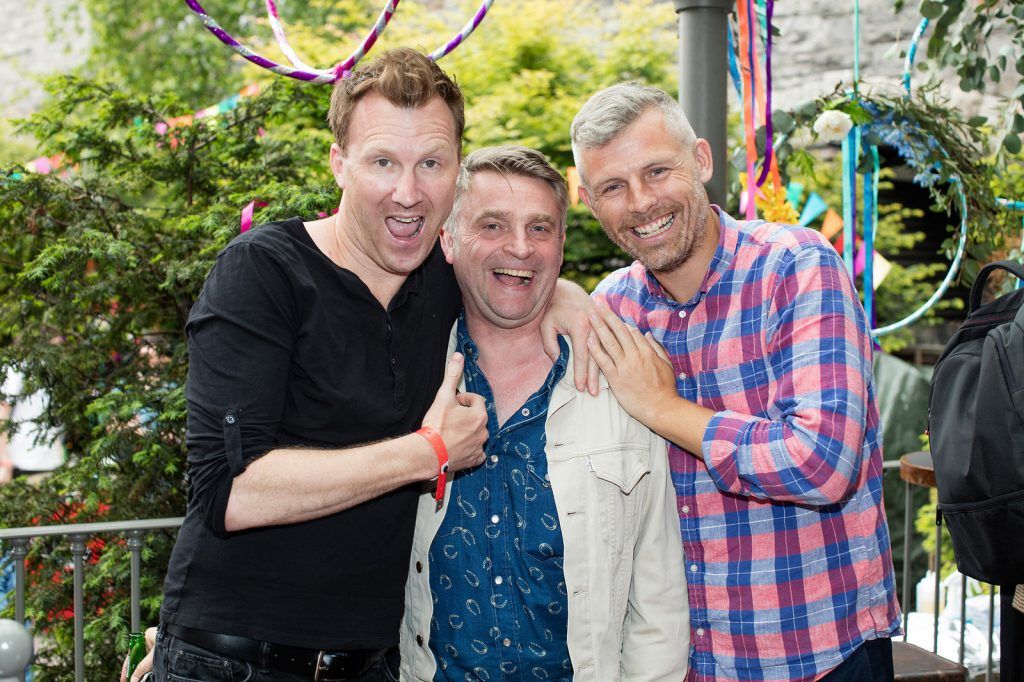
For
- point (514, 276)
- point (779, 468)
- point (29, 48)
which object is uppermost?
point (29, 48)

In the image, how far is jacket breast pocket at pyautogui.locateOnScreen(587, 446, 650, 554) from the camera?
1782 millimetres

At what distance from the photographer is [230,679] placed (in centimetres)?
165

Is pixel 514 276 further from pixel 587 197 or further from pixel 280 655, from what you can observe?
pixel 280 655

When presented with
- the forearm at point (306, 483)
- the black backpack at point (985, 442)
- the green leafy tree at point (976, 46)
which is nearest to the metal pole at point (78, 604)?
the forearm at point (306, 483)

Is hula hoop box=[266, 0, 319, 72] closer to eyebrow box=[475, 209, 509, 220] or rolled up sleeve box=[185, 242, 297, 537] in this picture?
eyebrow box=[475, 209, 509, 220]

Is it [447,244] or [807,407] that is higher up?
[447,244]

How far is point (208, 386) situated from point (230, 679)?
1.68 feet

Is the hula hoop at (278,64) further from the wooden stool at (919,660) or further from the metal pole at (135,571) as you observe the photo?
the wooden stool at (919,660)

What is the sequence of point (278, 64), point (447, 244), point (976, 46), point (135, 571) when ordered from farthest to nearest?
point (976, 46) → point (135, 571) → point (278, 64) → point (447, 244)

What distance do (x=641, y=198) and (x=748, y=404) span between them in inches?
17.8

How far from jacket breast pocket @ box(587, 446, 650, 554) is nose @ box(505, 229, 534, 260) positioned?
41 centimetres

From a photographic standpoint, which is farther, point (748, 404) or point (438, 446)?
point (748, 404)

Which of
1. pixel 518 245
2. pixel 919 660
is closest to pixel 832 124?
pixel 919 660

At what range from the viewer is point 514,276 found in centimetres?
191
